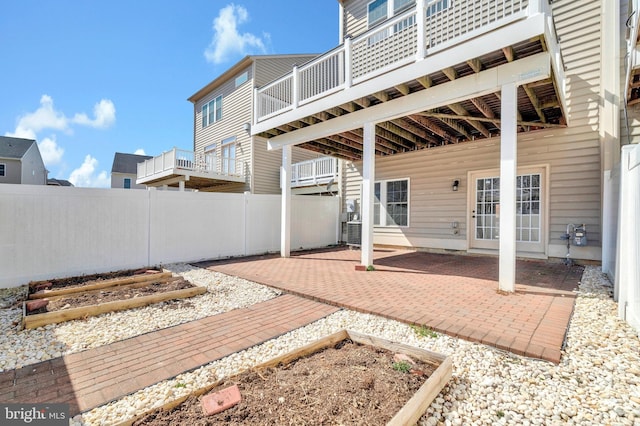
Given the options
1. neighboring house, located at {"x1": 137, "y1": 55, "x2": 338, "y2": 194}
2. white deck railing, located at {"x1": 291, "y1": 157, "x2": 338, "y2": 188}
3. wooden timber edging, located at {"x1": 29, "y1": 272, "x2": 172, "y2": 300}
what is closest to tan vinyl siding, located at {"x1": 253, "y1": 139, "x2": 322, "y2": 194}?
neighboring house, located at {"x1": 137, "y1": 55, "x2": 338, "y2": 194}

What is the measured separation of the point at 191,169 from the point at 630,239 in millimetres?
13567

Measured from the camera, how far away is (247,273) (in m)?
5.80

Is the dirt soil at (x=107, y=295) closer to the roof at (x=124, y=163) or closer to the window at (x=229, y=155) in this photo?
the window at (x=229, y=155)

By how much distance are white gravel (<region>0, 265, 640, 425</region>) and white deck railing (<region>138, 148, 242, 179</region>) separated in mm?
9889

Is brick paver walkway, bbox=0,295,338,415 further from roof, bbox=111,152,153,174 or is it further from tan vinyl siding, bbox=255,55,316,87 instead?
roof, bbox=111,152,153,174

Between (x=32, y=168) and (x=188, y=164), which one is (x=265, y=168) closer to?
(x=188, y=164)

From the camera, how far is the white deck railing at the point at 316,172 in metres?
11.8

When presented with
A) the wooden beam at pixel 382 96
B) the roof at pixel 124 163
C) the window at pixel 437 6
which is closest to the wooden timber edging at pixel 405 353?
the wooden beam at pixel 382 96

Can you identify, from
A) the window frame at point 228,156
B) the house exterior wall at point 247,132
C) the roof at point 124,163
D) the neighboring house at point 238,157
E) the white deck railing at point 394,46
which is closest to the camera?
the white deck railing at point 394,46

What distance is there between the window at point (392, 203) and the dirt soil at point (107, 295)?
233 inches

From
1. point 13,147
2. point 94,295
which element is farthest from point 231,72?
point 13,147

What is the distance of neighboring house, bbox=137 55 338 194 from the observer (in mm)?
12820

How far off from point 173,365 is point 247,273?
3417mm

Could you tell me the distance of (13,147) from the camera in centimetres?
2141
